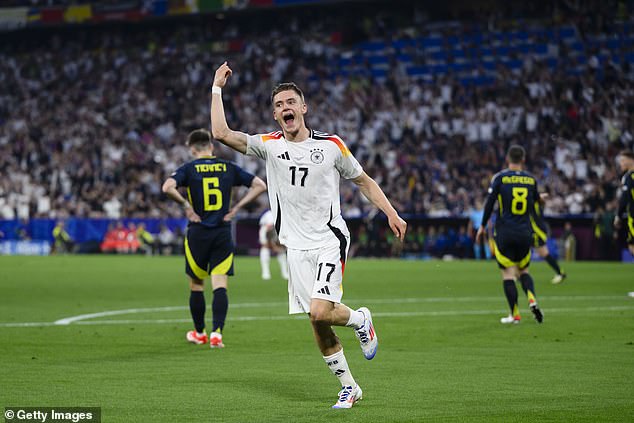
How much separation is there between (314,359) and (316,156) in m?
3.54

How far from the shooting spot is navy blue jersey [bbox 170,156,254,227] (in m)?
13.3

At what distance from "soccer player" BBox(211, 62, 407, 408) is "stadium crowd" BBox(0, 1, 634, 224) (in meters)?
29.4

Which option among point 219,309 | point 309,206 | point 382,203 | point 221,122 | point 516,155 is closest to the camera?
point 221,122

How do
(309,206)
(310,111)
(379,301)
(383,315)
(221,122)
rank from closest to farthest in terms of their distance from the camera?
(221,122), (309,206), (383,315), (379,301), (310,111)

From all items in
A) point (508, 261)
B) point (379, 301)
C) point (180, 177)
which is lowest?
point (379, 301)

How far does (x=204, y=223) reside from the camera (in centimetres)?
1328

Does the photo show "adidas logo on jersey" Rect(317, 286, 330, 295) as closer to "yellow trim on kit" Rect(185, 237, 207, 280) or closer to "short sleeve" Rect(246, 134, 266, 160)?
"short sleeve" Rect(246, 134, 266, 160)

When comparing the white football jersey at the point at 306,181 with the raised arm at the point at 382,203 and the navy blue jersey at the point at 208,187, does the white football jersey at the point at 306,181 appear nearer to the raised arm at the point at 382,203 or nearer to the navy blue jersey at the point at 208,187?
the raised arm at the point at 382,203

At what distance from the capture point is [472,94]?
44.5 m

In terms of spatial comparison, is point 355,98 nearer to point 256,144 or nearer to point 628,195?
point 628,195

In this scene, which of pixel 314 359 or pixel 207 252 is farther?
pixel 207 252

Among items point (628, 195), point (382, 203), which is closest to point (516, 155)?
point (628, 195)

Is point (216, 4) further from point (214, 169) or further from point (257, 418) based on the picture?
point (257, 418)

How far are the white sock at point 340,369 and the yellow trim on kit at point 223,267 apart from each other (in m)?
4.75
